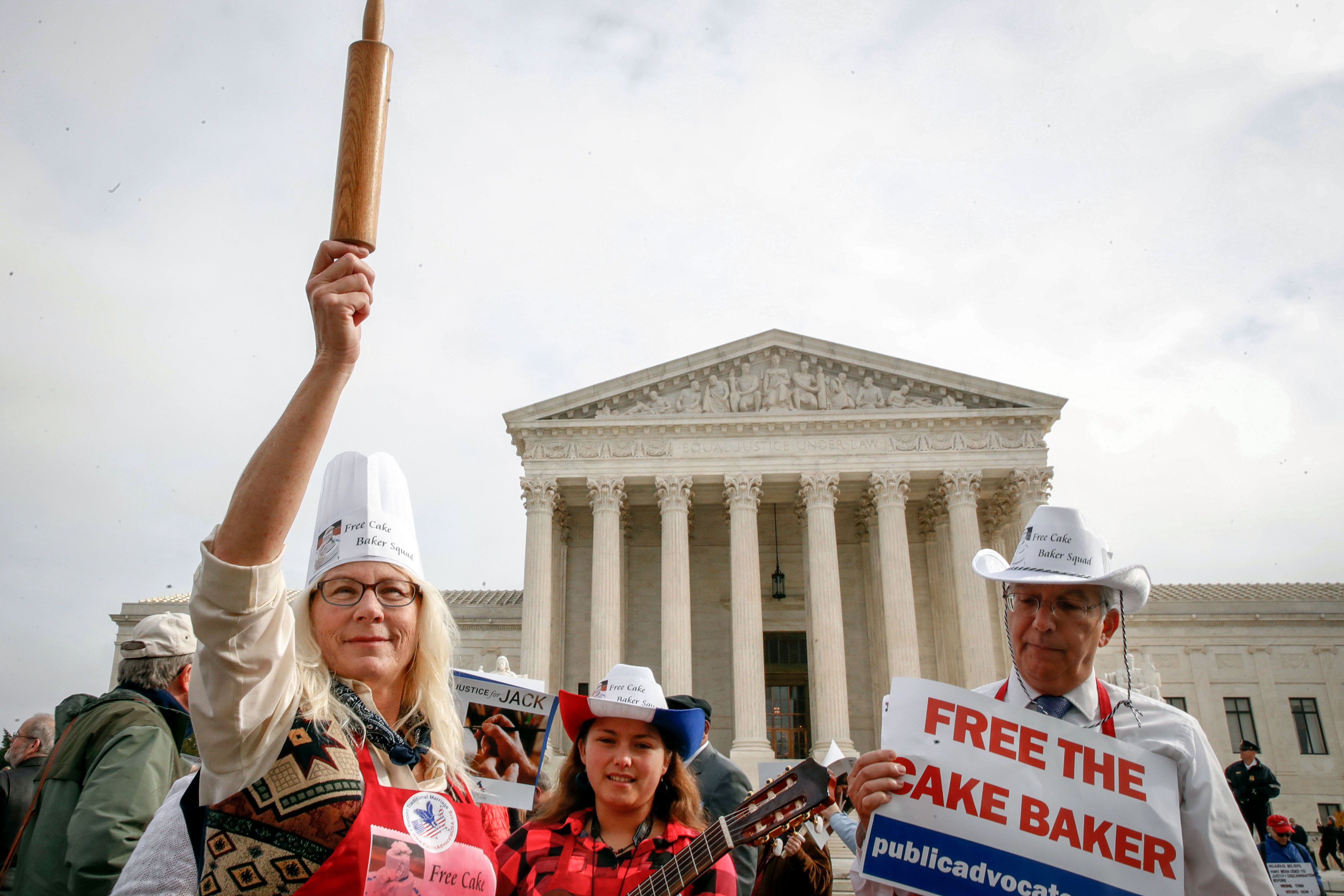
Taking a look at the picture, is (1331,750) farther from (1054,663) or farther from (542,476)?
(1054,663)

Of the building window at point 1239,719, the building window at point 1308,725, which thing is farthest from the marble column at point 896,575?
the building window at point 1308,725

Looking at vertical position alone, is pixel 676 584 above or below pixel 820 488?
below

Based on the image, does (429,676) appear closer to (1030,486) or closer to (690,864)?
(690,864)

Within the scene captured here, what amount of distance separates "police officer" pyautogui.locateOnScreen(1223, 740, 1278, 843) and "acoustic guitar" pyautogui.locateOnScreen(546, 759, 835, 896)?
13434mm

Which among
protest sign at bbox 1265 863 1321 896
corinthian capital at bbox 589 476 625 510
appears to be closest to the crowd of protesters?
protest sign at bbox 1265 863 1321 896

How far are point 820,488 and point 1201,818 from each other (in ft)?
97.9

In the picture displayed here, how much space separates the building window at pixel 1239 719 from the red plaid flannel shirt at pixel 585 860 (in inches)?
1507

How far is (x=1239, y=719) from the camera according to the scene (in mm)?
36281

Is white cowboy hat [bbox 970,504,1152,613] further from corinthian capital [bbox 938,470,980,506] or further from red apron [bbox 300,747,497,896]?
corinthian capital [bbox 938,470,980,506]

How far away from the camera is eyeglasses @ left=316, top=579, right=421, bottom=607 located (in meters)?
3.23

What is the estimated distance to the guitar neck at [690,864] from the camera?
4.26 meters

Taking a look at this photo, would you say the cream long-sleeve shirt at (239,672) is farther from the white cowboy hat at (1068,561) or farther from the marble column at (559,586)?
the marble column at (559,586)

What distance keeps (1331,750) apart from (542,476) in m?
31.3

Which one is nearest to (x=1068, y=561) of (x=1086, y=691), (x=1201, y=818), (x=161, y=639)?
(x=1086, y=691)
